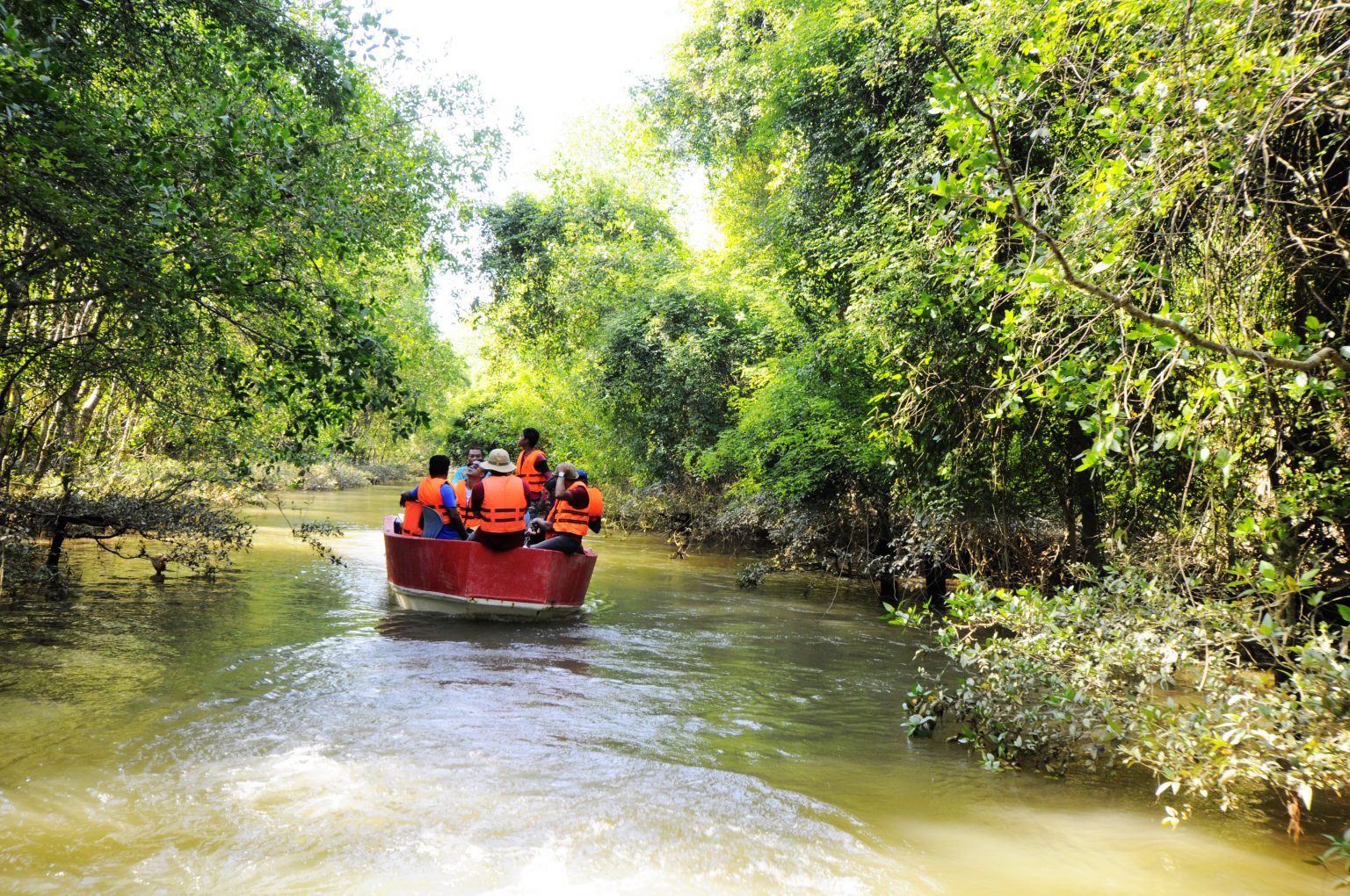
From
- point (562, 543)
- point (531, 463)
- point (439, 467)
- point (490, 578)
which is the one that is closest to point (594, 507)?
point (562, 543)

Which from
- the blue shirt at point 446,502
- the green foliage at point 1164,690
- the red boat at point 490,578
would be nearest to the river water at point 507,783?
the green foliage at point 1164,690

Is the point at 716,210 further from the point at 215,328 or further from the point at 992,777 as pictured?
the point at 992,777

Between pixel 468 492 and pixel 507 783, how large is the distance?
254 inches

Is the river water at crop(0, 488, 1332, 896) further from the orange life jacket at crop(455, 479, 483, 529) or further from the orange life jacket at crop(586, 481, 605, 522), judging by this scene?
the orange life jacket at crop(455, 479, 483, 529)

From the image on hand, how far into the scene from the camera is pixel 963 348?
880 centimetres

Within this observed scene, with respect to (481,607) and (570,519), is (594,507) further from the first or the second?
(481,607)

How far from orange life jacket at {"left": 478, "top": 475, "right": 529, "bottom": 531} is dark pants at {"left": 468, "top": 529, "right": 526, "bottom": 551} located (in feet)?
0.17

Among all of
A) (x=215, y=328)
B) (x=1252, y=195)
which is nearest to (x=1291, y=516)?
(x=1252, y=195)

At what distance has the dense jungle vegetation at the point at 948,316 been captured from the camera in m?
4.45

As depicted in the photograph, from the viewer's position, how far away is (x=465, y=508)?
1136 cm

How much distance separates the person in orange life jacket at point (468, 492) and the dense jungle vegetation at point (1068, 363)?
502 cm

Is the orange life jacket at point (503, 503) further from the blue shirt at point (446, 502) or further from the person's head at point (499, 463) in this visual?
the blue shirt at point (446, 502)

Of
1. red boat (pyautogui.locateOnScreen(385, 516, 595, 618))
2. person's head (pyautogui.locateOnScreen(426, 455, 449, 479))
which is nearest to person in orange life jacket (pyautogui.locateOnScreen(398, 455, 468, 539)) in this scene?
person's head (pyautogui.locateOnScreen(426, 455, 449, 479))

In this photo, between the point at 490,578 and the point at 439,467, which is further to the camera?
the point at 439,467
